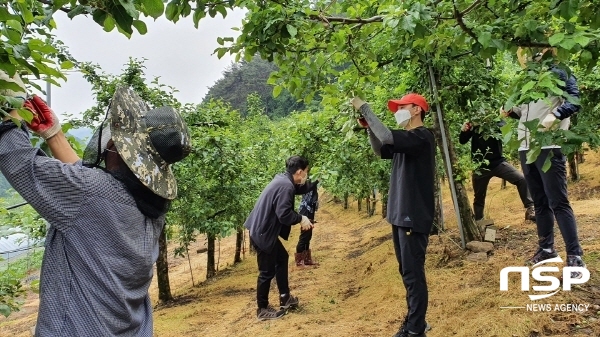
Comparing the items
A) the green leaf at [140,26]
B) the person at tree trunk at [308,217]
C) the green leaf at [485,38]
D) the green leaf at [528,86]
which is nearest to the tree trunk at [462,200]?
the person at tree trunk at [308,217]

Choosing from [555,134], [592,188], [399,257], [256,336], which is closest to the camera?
[555,134]

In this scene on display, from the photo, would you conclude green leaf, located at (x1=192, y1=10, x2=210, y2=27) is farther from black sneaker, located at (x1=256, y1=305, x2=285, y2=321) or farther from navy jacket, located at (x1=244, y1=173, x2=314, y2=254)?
black sneaker, located at (x1=256, y1=305, x2=285, y2=321)

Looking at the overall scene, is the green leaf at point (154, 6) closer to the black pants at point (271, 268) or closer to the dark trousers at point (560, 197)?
the dark trousers at point (560, 197)

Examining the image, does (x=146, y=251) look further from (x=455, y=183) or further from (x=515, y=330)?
(x=455, y=183)

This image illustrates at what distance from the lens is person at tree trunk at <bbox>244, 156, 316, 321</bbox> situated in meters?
4.84

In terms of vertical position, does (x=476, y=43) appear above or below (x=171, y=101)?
below

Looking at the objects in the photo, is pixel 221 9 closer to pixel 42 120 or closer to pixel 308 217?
pixel 42 120

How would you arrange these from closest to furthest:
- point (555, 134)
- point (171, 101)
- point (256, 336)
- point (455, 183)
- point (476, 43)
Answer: point (555, 134) < point (476, 43) < point (256, 336) < point (455, 183) < point (171, 101)

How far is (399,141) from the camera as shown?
3.20 meters

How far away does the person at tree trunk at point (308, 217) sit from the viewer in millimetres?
8742

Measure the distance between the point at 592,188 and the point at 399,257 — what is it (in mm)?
12963

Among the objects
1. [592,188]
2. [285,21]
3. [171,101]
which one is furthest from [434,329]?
Answer: [592,188]

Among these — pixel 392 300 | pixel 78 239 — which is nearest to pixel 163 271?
pixel 392 300

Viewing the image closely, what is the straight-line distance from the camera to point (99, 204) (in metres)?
1.50
